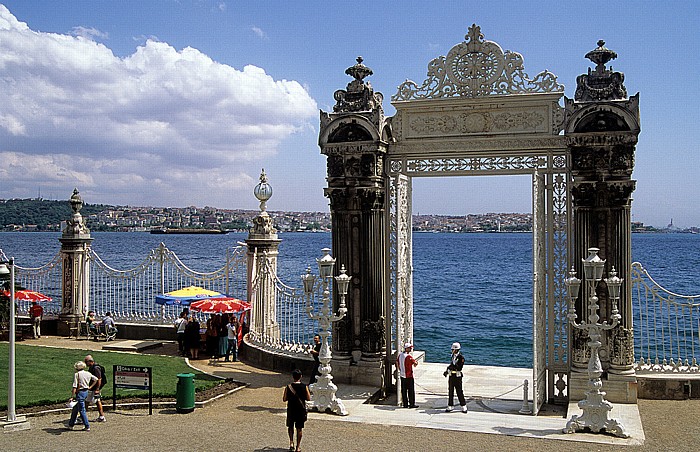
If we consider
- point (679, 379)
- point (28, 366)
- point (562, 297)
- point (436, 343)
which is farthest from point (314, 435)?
point (436, 343)

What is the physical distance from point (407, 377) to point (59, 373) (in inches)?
285

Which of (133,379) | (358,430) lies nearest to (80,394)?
(133,379)

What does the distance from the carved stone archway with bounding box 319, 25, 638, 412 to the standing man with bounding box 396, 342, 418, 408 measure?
0.92 m

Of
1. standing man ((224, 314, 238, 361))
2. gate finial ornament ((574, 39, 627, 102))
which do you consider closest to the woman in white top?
standing man ((224, 314, 238, 361))

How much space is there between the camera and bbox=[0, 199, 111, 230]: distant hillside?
132750 millimetres

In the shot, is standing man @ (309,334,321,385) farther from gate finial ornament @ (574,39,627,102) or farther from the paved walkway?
gate finial ornament @ (574,39,627,102)

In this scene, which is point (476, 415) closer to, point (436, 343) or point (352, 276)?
point (352, 276)

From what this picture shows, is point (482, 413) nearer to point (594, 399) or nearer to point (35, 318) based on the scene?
point (594, 399)

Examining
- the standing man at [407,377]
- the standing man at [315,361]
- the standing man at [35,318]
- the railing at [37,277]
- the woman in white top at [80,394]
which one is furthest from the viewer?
the railing at [37,277]

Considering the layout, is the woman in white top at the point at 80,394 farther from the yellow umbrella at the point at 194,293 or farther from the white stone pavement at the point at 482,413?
the yellow umbrella at the point at 194,293

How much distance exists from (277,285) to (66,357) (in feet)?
16.9

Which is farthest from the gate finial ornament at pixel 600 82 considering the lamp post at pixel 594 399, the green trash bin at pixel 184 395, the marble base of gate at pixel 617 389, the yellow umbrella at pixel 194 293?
the yellow umbrella at pixel 194 293

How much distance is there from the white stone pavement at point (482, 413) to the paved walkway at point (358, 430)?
0.02 m

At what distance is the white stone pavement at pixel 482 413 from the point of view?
36.9 feet
